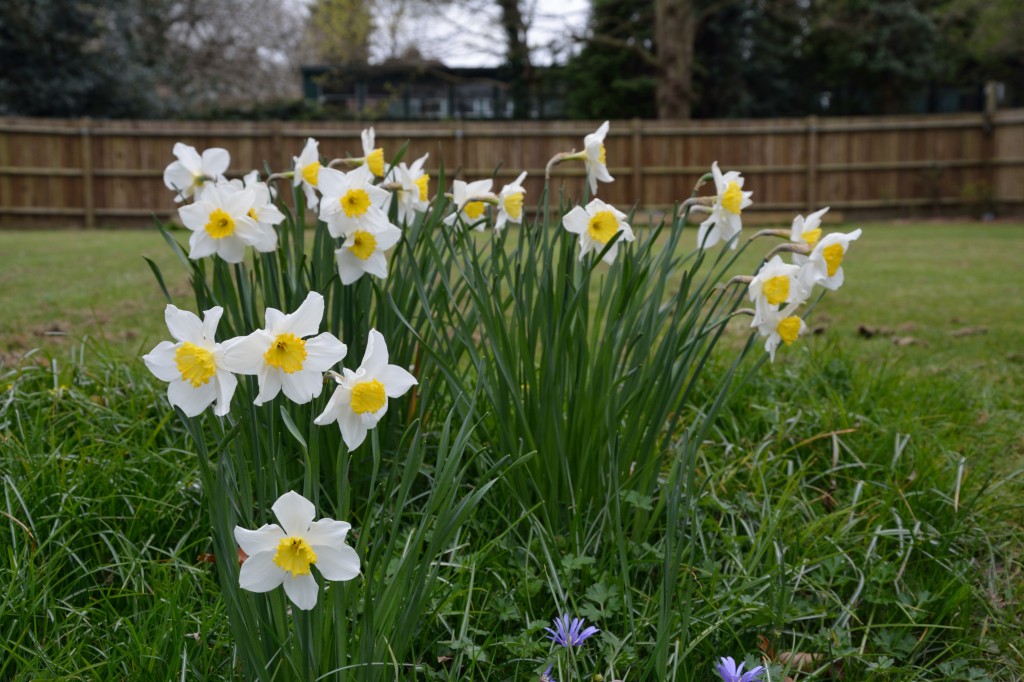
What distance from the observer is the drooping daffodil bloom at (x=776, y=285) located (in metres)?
1.53

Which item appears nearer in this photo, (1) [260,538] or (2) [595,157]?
(1) [260,538]

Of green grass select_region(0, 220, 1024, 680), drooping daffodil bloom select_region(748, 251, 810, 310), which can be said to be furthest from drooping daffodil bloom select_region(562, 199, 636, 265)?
green grass select_region(0, 220, 1024, 680)

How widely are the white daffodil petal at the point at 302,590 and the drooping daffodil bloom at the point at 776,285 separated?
92 cm

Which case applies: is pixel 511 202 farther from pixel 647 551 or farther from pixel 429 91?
pixel 429 91

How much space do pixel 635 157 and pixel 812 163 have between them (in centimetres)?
299

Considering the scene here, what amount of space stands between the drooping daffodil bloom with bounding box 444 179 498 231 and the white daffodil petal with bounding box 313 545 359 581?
1012 mm

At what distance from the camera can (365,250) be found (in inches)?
60.0

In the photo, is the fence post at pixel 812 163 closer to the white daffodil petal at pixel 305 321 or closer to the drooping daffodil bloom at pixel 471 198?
the drooping daffodil bloom at pixel 471 198

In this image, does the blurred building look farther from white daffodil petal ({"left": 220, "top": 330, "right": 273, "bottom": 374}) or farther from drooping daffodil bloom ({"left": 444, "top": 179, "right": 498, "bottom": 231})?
white daffodil petal ({"left": 220, "top": 330, "right": 273, "bottom": 374})

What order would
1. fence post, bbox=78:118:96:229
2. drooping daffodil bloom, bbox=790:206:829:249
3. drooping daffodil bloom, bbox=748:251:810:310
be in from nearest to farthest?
drooping daffodil bloom, bbox=748:251:810:310, drooping daffodil bloom, bbox=790:206:829:249, fence post, bbox=78:118:96:229

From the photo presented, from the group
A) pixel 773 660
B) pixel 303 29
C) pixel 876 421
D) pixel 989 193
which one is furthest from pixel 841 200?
pixel 303 29

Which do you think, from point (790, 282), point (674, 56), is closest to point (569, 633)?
point (790, 282)

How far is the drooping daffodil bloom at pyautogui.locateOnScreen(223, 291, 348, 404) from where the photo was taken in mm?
1025

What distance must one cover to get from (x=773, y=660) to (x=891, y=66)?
20.3m
